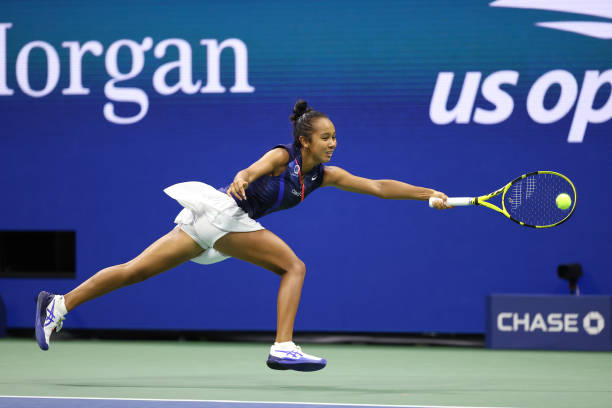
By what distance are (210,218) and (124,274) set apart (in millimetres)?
518

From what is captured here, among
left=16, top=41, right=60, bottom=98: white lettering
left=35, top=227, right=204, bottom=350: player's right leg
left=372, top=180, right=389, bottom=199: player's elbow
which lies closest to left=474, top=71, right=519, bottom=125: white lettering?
left=372, top=180, right=389, bottom=199: player's elbow

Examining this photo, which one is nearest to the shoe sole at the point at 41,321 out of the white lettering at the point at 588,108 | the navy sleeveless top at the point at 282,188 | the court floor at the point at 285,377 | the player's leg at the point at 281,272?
the court floor at the point at 285,377

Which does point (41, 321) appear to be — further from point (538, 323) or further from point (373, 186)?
point (538, 323)

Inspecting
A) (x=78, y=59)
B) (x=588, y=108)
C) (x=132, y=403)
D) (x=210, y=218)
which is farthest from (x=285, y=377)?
(x=78, y=59)

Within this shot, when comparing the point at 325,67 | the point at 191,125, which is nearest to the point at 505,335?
the point at 325,67

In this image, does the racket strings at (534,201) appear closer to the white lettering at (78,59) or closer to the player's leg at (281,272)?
the player's leg at (281,272)

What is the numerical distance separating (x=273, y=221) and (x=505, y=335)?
1887 millimetres

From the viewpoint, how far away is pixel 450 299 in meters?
6.96

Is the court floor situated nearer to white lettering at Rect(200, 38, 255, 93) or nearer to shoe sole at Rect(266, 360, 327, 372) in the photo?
shoe sole at Rect(266, 360, 327, 372)

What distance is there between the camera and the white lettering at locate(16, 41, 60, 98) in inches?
288

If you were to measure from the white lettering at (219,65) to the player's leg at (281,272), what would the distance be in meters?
2.59

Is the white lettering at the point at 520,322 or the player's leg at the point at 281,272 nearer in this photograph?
the player's leg at the point at 281,272

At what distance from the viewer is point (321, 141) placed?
15.5ft

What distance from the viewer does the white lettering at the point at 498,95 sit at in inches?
270
